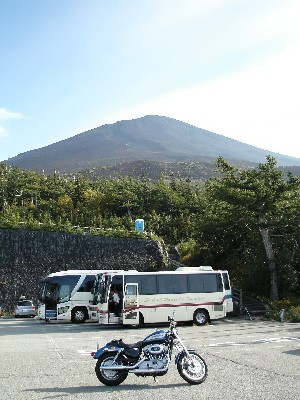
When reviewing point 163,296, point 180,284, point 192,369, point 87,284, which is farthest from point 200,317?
point 192,369

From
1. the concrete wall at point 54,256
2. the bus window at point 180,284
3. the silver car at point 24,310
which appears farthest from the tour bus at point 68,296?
the concrete wall at point 54,256

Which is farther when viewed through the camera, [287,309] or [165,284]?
[287,309]

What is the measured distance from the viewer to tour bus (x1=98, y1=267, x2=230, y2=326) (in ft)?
59.8

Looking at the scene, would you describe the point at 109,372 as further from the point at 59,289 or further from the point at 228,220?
→ the point at 228,220

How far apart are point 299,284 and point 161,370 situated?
19.1 meters

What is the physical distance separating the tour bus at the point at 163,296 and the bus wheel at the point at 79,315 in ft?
9.90

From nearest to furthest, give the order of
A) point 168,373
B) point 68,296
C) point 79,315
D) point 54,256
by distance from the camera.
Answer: point 168,373, point 79,315, point 68,296, point 54,256

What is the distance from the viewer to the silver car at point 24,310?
86.0 ft

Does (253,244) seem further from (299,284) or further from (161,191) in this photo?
(161,191)

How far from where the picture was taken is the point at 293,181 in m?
23.1

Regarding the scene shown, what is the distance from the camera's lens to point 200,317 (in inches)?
758

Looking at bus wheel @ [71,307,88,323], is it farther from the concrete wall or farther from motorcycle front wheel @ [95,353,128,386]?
motorcycle front wheel @ [95,353,128,386]

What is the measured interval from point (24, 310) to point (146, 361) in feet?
66.5

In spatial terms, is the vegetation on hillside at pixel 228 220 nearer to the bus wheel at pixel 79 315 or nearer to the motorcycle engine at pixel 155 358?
the bus wheel at pixel 79 315
